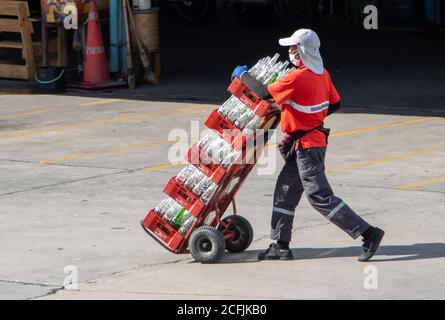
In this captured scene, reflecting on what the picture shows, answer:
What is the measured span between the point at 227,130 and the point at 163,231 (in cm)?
98

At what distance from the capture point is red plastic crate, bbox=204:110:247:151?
9.35 meters

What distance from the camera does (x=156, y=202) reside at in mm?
11859

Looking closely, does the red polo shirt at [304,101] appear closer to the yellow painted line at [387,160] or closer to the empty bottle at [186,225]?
the empty bottle at [186,225]

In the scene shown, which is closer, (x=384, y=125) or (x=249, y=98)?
(x=249, y=98)

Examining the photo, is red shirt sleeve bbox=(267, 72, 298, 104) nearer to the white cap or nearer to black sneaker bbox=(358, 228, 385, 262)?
the white cap

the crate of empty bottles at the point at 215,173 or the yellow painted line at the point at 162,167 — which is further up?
the crate of empty bottles at the point at 215,173

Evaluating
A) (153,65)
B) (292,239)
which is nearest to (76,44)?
(153,65)

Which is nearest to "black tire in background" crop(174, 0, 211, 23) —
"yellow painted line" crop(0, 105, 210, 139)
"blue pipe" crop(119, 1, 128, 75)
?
"blue pipe" crop(119, 1, 128, 75)

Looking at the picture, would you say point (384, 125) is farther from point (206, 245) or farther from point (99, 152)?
point (206, 245)

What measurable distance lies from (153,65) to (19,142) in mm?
5289

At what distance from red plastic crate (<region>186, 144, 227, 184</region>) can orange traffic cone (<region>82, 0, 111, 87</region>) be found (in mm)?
10358

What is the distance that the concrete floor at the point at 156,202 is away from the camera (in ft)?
28.9

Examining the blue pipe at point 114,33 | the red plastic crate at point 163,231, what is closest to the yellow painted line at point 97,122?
the blue pipe at point 114,33

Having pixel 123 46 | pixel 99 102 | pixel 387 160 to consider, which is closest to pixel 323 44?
pixel 123 46
